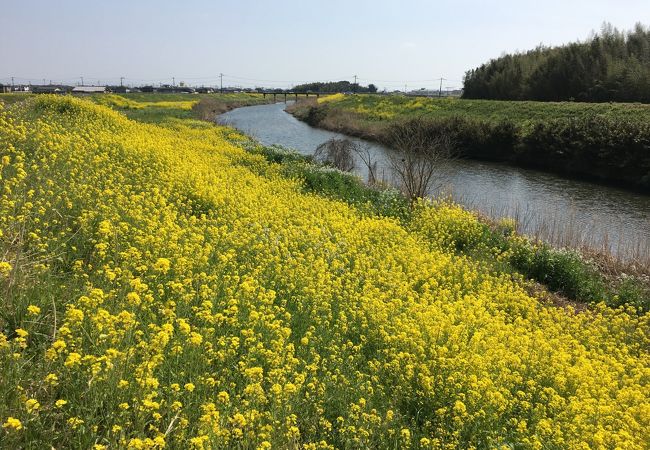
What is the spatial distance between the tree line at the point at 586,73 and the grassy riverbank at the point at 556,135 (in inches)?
265

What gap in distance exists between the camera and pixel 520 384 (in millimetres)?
4758

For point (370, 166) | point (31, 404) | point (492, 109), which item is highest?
point (492, 109)

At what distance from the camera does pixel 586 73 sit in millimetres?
41406

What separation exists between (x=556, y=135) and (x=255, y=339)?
26300 mm

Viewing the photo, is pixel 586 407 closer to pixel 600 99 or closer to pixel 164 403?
pixel 164 403

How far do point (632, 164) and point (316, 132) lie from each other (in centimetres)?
2311

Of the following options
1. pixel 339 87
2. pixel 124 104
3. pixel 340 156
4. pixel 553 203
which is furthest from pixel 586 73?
pixel 339 87

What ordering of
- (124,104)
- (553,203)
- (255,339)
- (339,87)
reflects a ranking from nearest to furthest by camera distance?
(255,339) → (553,203) → (124,104) → (339,87)

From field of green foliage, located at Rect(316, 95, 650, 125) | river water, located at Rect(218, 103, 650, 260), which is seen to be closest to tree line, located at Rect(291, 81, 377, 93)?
field of green foliage, located at Rect(316, 95, 650, 125)

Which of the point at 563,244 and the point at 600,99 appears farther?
the point at 600,99

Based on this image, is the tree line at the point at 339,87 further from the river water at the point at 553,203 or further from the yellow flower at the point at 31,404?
the yellow flower at the point at 31,404

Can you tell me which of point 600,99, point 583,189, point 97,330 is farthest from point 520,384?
point 600,99

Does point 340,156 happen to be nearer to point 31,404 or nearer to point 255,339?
point 255,339

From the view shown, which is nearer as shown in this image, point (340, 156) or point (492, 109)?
point (340, 156)
